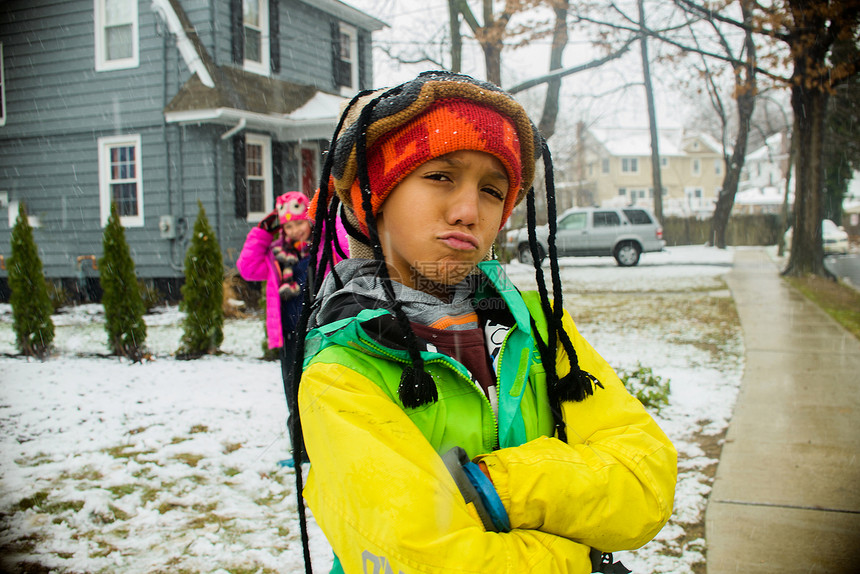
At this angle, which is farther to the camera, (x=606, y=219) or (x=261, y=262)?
(x=606, y=219)

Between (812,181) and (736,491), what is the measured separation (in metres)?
12.3

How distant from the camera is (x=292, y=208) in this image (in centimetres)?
453

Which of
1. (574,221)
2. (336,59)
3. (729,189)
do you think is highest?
(336,59)

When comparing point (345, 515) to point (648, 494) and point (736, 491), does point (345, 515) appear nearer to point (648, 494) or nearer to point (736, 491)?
point (648, 494)

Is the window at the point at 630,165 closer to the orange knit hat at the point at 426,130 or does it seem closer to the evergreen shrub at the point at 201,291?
the evergreen shrub at the point at 201,291

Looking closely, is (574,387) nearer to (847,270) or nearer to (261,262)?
(261,262)

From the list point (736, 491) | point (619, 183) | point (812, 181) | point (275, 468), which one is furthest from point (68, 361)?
point (619, 183)

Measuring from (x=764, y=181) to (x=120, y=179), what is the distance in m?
78.7

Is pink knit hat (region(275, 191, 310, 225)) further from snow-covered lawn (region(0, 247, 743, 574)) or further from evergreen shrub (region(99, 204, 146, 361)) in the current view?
evergreen shrub (region(99, 204, 146, 361))

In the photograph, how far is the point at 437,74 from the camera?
4.26 ft

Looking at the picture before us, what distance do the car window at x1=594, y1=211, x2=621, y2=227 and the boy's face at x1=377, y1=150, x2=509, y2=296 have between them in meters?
18.8

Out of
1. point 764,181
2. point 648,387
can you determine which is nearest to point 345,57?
point 648,387

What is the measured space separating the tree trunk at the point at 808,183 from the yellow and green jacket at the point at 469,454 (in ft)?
46.1

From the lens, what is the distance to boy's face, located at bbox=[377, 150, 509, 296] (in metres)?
1.22
